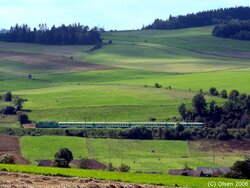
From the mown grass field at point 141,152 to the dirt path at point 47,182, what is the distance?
95.8 ft

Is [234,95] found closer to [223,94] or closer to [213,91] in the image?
[223,94]

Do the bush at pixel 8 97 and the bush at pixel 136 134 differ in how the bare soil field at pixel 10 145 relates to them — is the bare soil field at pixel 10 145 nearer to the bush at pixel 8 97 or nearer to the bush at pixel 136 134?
the bush at pixel 136 134

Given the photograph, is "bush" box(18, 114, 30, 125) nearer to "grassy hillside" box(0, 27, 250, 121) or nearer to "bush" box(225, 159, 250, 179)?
"grassy hillside" box(0, 27, 250, 121)

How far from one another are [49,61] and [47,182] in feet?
376

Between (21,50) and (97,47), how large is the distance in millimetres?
19520

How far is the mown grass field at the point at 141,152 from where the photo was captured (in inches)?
2611

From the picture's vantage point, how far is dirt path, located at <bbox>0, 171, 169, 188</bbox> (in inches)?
1135

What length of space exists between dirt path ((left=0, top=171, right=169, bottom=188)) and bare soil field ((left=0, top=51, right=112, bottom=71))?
4124 inches

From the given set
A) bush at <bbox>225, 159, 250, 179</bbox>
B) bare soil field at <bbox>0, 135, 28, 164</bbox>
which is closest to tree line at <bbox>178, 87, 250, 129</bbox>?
bare soil field at <bbox>0, 135, 28, 164</bbox>

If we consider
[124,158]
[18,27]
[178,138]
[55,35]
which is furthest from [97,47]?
[124,158]

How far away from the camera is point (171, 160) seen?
224 feet

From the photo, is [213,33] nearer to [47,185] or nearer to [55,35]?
[55,35]

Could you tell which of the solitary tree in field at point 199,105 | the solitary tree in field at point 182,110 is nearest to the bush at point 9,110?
the solitary tree in field at point 182,110

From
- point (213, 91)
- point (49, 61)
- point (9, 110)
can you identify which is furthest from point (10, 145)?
point (49, 61)
